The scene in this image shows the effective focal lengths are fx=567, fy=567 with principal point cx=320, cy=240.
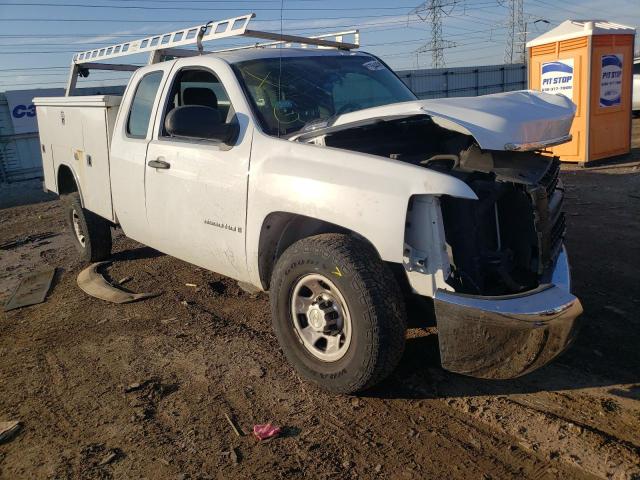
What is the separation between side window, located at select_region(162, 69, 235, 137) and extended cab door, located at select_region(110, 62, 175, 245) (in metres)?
0.12

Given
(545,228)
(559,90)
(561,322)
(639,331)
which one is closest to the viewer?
(561,322)

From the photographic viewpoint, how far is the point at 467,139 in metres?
3.57

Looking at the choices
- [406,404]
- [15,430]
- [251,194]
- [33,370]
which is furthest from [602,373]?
[33,370]

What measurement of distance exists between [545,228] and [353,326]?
3.90 ft

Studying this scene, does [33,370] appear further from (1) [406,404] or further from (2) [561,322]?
(2) [561,322]

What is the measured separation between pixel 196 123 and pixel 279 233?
0.90 meters

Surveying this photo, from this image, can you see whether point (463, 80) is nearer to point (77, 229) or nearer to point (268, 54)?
point (77, 229)

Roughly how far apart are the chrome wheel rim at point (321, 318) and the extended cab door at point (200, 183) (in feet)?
2.06

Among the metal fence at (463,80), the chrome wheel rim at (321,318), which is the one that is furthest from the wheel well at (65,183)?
the metal fence at (463,80)

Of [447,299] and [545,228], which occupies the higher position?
[545,228]

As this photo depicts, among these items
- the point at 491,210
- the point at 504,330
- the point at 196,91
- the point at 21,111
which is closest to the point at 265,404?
the point at 504,330

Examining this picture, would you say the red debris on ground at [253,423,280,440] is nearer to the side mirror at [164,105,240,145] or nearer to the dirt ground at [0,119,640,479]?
the dirt ground at [0,119,640,479]

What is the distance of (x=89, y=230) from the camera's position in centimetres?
629

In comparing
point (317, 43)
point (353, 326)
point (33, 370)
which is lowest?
point (33, 370)
